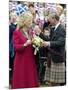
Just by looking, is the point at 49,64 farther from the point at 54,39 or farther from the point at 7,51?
the point at 7,51

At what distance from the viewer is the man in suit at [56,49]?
1616mm

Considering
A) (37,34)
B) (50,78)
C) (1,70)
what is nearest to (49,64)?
(50,78)

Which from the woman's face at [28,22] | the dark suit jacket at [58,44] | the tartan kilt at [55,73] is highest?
the woman's face at [28,22]

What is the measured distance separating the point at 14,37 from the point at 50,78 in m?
0.36

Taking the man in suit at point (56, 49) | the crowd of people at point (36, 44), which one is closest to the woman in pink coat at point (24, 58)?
the crowd of people at point (36, 44)

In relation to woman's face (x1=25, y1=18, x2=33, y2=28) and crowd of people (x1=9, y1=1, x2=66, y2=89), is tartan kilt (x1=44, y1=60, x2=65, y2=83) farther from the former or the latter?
woman's face (x1=25, y1=18, x2=33, y2=28)

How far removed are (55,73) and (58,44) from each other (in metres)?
0.19

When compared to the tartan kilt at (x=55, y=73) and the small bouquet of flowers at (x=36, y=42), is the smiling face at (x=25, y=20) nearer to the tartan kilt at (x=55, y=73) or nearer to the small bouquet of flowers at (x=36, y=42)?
the small bouquet of flowers at (x=36, y=42)

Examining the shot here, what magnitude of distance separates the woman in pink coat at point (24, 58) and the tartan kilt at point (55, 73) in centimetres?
8

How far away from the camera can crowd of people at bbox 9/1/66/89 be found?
61.4 inches

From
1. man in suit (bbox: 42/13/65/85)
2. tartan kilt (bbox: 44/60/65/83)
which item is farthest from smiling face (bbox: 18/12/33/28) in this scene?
tartan kilt (bbox: 44/60/65/83)

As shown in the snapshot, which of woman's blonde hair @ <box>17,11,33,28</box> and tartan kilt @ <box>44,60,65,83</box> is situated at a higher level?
woman's blonde hair @ <box>17,11,33,28</box>

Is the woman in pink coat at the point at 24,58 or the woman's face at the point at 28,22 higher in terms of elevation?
the woman's face at the point at 28,22

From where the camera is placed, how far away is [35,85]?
1602 mm
